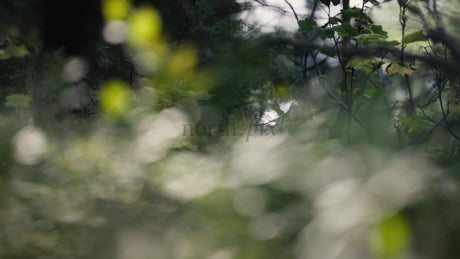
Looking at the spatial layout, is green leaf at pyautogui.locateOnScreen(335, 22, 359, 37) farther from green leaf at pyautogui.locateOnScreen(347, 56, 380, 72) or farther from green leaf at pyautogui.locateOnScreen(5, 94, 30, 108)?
green leaf at pyautogui.locateOnScreen(5, 94, 30, 108)

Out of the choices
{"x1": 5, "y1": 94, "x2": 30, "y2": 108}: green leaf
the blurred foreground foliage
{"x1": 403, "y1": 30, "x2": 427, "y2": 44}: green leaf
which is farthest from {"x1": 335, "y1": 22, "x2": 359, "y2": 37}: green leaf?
{"x1": 5, "y1": 94, "x2": 30, "y2": 108}: green leaf

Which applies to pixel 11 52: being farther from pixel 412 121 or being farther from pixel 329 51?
pixel 412 121

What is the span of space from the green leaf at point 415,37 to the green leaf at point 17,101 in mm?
1907

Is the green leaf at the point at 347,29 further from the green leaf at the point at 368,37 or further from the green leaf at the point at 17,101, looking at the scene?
the green leaf at the point at 17,101

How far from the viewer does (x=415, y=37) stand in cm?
155

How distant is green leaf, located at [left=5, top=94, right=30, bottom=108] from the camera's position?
5.26 ft

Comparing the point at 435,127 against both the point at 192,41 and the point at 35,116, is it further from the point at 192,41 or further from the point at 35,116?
the point at 35,116

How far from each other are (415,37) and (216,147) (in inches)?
44.9

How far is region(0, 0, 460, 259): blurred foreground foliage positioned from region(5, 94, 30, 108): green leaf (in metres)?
0.02

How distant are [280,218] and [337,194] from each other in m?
0.06

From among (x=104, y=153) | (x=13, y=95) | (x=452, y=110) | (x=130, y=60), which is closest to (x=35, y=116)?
(x=13, y=95)

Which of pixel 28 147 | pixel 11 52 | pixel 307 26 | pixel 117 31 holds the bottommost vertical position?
pixel 28 147

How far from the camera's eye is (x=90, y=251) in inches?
14.5

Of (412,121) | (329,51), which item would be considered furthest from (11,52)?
(412,121)
